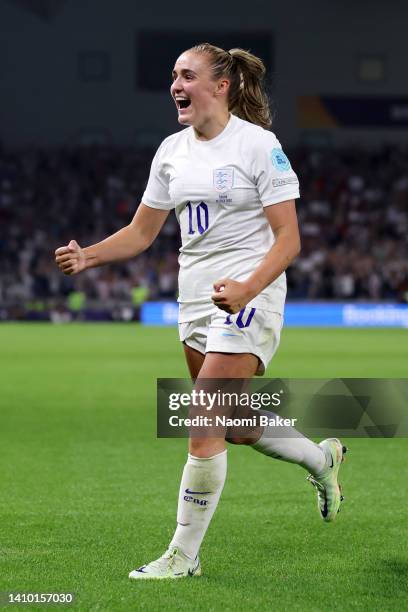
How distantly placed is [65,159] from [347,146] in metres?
11.0

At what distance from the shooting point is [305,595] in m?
4.42

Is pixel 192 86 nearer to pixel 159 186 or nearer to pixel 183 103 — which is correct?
pixel 183 103

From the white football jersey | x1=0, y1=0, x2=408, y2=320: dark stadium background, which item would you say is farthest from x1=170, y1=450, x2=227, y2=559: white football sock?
x1=0, y1=0, x2=408, y2=320: dark stadium background

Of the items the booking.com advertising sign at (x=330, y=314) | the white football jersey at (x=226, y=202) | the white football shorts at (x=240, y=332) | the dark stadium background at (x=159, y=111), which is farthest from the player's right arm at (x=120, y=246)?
the dark stadium background at (x=159, y=111)

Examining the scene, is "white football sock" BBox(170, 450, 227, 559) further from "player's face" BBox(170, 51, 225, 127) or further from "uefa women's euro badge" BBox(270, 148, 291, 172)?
"player's face" BBox(170, 51, 225, 127)

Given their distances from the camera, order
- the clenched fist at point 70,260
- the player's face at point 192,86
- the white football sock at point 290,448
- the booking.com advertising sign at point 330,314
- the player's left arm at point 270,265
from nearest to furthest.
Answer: the player's left arm at point 270,265 → the player's face at point 192,86 → the clenched fist at point 70,260 → the white football sock at point 290,448 → the booking.com advertising sign at point 330,314

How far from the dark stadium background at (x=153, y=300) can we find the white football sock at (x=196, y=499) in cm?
20

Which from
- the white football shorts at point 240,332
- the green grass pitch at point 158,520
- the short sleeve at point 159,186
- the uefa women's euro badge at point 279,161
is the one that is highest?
the uefa women's euro badge at point 279,161

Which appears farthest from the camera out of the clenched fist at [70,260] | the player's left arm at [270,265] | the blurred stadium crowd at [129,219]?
the blurred stadium crowd at [129,219]

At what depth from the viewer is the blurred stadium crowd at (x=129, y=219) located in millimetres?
34906

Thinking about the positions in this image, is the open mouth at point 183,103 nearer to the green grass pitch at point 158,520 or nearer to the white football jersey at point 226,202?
the white football jersey at point 226,202

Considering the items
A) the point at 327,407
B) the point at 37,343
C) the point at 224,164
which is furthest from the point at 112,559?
the point at 37,343

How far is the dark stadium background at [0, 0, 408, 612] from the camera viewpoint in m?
5.14

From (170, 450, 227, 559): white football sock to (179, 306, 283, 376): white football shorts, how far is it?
0.46 metres
